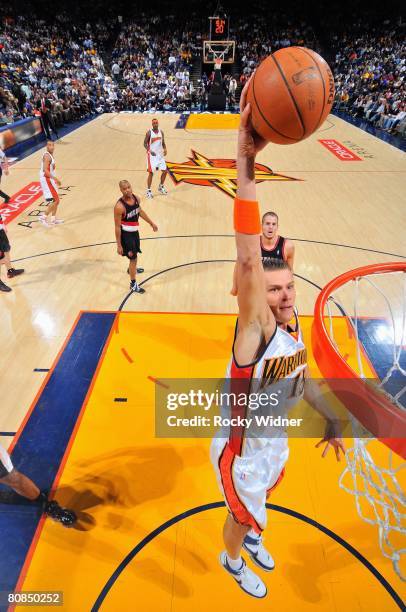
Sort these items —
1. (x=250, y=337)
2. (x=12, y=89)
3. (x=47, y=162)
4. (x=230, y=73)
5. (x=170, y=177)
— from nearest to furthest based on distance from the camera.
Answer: (x=250, y=337)
(x=47, y=162)
(x=170, y=177)
(x=12, y=89)
(x=230, y=73)

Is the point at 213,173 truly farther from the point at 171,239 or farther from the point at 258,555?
the point at 258,555

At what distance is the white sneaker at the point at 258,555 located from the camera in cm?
257

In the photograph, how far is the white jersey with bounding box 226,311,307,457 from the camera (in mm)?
1757

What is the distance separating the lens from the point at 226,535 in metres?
2.36

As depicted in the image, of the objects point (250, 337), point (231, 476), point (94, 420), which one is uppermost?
point (250, 337)

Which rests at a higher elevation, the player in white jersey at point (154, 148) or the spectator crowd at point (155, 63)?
the spectator crowd at point (155, 63)

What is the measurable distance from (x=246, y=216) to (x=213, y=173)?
940 centimetres

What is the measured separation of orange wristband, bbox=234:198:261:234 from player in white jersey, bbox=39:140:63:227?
650 centimetres

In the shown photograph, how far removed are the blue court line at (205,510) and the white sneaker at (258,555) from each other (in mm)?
344

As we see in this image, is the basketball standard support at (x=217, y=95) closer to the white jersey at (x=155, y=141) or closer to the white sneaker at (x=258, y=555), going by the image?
the white jersey at (x=155, y=141)

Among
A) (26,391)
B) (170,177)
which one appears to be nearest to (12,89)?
(170,177)

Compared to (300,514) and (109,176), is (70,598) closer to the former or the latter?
(300,514)

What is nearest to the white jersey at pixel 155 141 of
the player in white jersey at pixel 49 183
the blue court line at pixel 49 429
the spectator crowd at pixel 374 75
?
the player in white jersey at pixel 49 183

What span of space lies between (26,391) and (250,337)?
3.10 metres
